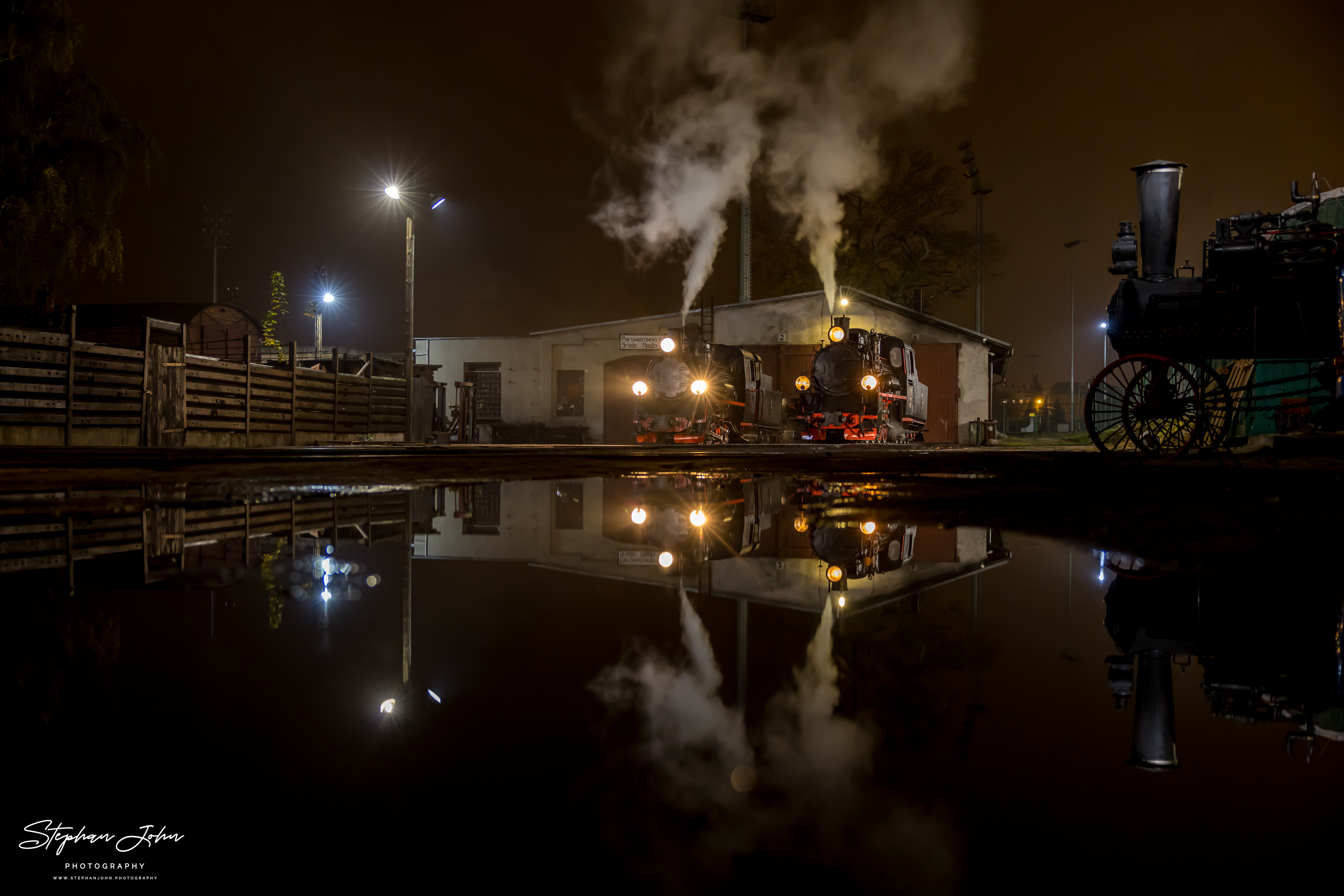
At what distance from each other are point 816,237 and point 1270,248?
27.6 metres

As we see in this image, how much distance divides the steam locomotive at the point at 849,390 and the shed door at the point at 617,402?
10514mm

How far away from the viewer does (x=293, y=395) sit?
1897 centimetres

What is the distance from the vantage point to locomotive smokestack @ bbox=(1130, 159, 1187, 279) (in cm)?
882

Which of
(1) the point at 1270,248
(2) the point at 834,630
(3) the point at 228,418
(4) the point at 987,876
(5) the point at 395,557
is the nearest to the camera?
(4) the point at 987,876

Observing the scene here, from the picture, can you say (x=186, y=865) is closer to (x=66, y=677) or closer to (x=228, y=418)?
(x=66, y=677)

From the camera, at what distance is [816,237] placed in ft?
112

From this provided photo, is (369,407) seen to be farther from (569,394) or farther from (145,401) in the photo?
(569,394)

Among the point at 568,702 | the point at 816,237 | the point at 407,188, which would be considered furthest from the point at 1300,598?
the point at 816,237

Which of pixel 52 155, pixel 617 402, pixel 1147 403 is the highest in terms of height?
pixel 52 155

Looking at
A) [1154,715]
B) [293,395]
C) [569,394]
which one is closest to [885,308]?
[569,394]

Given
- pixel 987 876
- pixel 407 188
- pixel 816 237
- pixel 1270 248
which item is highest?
pixel 816 237

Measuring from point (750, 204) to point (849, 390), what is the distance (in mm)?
12009

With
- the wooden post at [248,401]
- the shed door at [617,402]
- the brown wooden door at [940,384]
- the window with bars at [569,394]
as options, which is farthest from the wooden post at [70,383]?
the brown wooden door at [940,384]

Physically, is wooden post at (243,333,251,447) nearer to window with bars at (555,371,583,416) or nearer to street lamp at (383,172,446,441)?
street lamp at (383,172,446,441)
